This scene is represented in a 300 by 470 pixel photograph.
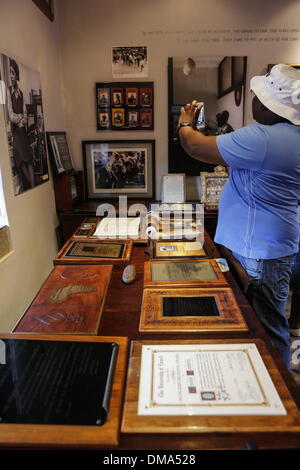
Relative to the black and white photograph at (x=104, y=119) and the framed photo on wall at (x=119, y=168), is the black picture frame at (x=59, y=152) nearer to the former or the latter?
the framed photo on wall at (x=119, y=168)

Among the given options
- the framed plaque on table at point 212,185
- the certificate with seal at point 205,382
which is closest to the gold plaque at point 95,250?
the certificate with seal at point 205,382

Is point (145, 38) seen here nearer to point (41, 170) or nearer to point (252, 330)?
point (41, 170)

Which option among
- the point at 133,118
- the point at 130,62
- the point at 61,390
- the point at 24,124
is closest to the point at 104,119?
the point at 133,118

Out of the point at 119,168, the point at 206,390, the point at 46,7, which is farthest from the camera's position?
the point at 119,168

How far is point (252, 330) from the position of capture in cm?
100

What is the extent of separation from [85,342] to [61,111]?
206 centimetres

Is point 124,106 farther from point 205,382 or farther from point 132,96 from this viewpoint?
point 205,382

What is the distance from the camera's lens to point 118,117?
8.46ft

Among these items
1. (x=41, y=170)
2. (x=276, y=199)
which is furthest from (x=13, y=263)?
(x=276, y=199)

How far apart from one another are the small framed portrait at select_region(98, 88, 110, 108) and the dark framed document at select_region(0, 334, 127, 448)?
2.02m

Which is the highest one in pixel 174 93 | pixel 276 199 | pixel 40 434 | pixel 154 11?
pixel 154 11

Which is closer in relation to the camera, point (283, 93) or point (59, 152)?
point (283, 93)

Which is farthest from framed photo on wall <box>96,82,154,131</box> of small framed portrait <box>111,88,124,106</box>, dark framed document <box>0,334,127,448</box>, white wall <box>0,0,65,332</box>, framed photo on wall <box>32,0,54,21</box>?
dark framed document <box>0,334,127,448</box>

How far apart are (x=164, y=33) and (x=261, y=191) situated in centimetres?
173
